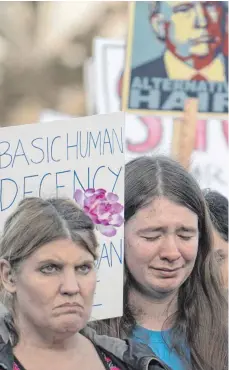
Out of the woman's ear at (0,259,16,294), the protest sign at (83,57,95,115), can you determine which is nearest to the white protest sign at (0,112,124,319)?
the woman's ear at (0,259,16,294)

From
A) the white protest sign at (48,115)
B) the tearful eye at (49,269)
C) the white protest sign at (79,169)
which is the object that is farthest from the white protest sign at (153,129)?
the tearful eye at (49,269)

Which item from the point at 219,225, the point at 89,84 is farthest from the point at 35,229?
the point at 89,84

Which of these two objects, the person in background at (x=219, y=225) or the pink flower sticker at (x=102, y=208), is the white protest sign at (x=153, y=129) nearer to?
the person in background at (x=219, y=225)

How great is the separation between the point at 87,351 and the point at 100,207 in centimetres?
31

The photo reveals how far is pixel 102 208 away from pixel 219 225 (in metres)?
0.38

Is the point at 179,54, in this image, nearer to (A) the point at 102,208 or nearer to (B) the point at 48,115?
(B) the point at 48,115

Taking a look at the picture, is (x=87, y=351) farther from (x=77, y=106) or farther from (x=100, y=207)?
(x=77, y=106)

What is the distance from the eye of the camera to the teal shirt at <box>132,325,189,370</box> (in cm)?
202

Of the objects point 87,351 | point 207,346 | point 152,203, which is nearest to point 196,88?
point 152,203

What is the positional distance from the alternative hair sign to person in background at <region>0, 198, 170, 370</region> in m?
0.70

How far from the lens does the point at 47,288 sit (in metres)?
1.78

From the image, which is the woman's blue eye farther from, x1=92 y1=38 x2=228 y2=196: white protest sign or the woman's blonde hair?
x1=92 y1=38 x2=228 y2=196: white protest sign

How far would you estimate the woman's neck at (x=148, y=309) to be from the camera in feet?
6.75

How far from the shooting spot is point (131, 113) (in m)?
2.38
